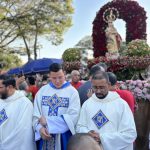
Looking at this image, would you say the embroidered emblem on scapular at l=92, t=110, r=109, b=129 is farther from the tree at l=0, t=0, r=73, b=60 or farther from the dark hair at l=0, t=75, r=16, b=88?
the tree at l=0, t=0, r=73, b=60

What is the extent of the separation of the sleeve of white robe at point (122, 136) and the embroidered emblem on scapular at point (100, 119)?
15 centimetres

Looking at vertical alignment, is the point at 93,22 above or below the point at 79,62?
above

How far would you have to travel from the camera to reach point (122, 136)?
13.7 feet

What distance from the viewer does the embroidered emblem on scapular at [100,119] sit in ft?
14.1

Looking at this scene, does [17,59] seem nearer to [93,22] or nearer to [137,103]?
[93,22]

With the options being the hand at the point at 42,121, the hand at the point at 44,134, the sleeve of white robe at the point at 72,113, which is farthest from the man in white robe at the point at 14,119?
the sleeve of white robe at the point at 72,113

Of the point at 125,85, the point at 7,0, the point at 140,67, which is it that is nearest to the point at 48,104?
the point at 125,85

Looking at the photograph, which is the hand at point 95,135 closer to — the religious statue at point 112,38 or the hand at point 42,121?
the hand at point 42,121

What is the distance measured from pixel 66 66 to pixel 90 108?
7034 mm

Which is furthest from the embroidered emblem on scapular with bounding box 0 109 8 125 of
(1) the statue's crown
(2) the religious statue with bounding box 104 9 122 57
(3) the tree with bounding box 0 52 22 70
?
(3) the tree with bounding box 0 52 22 70

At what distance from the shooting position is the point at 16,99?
16.7ft

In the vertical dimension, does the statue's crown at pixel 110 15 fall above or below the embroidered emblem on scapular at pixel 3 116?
above

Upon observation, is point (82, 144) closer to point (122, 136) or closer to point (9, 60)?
point (122, 136)

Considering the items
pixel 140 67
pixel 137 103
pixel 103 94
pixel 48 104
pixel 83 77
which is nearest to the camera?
pixel 103 94
